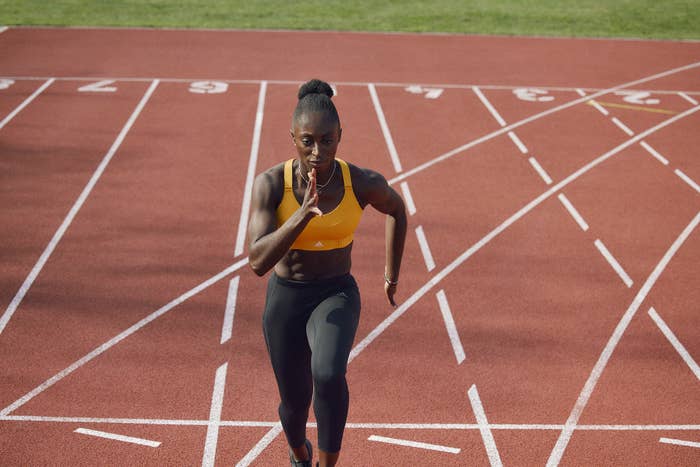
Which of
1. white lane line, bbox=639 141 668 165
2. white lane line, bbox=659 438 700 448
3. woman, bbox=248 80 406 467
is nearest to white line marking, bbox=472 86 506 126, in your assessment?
white lane line, bbox=639 141 668 165

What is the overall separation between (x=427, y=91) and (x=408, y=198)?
17.2ft

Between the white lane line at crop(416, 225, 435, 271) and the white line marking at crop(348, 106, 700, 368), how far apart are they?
0.15 m

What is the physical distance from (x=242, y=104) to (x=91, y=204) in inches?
181

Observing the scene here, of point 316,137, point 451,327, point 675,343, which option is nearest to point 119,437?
point 316,137

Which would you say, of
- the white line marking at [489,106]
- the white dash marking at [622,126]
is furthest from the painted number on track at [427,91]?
the white dash marking at [622,126]

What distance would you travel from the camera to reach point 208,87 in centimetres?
1488

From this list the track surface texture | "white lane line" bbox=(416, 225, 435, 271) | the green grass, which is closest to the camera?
the track surface texture

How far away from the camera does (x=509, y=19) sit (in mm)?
21844

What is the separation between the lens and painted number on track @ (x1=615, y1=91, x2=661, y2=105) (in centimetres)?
1472

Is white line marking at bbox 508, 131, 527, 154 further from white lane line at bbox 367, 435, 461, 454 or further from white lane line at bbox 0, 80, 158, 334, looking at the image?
white lane line at bbox 367, 435, 461, 454

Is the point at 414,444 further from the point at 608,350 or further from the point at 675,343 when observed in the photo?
the point at 675,343

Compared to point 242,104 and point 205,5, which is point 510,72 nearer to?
point 242,104

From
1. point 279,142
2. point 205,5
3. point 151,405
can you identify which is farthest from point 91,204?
point 205,5

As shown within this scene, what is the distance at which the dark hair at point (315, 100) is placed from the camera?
391 centimetres
